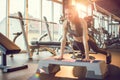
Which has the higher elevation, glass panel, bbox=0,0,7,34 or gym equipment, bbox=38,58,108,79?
glass panel, bbox=0,0,7,34

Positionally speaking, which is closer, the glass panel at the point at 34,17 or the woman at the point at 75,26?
the woman at the point at 75,26

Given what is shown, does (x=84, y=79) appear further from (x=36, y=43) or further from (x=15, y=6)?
(x=15, y=6)

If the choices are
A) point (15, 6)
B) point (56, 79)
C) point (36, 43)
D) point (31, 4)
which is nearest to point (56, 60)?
point (56, 79)

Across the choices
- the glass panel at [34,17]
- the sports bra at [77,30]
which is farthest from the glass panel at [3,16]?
the sports bra at [77,30]

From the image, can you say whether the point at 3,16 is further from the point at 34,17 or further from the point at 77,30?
the point at 77,30

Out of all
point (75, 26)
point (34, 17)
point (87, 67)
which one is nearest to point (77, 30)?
point (75, 26)

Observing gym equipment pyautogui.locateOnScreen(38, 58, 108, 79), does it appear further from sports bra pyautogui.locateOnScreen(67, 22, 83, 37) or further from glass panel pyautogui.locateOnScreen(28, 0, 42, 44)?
glass panel pyautogui.locateOnScreen(28, 0, 42, 44)

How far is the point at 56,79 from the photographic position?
2482 mm

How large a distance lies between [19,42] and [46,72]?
13.8 ft

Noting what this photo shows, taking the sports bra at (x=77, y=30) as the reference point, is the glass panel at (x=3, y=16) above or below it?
above

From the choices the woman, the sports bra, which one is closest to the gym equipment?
the woman

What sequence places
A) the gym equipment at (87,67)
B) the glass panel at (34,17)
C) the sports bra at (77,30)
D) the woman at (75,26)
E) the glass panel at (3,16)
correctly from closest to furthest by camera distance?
the gym equipment at (87,67)
the woman at (75,26)
the sports bra at (77,30)
the glass panel at (3,16)
the glass panel at (34,17)

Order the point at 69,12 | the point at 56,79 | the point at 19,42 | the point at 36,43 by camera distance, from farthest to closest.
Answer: the point at 19,42 < the point at 36,43 < the point at 69,12 < the point at 56,79

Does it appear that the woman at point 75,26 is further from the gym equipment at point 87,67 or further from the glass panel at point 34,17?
the glass panel at point 34,17
